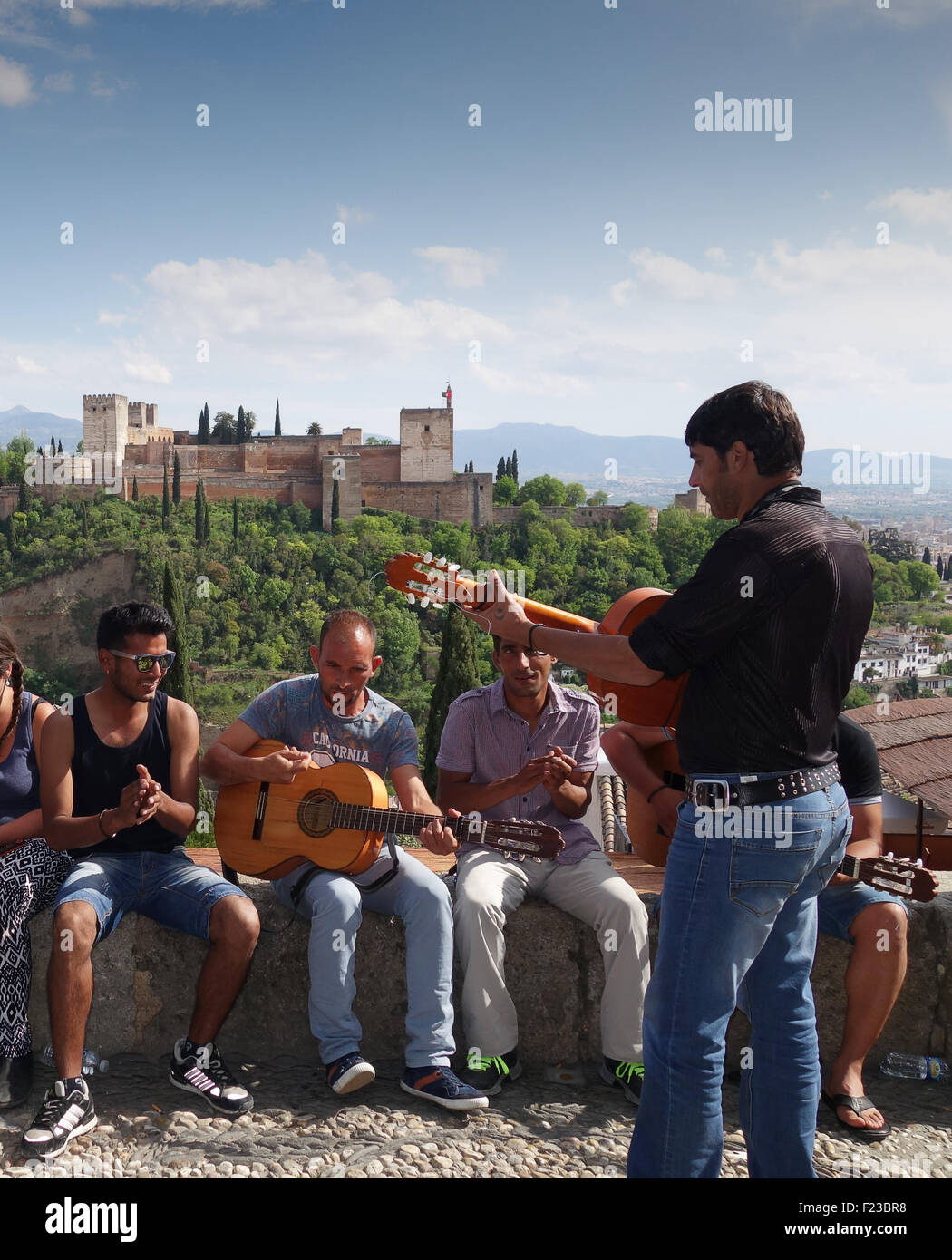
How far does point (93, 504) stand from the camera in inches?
2645

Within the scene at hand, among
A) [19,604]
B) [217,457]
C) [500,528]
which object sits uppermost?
[217,457]

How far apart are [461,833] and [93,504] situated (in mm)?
69263

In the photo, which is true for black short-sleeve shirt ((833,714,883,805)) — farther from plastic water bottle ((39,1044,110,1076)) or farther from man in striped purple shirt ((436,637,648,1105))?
plastic water bottle ((39,1044,110,1076))

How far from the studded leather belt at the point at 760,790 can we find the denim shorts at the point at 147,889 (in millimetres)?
1514

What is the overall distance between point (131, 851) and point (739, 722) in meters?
1.95

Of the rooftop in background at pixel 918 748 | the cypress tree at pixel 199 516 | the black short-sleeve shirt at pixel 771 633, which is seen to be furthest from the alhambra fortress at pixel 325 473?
the black short-sleeve shirt at pixel 771 633

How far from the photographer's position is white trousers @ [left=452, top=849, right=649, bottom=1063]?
291 centimetres

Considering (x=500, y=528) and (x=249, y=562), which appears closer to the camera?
(x=249, y=562)

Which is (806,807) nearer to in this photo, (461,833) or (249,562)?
(461,833)

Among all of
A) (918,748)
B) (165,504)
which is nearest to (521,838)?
(918,748)

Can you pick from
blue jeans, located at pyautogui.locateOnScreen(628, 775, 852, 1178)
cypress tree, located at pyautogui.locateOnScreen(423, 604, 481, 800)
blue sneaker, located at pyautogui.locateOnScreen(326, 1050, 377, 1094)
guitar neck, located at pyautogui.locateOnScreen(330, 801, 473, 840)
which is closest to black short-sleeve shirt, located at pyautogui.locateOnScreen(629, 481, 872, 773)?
blue jeans, located at pyautogui.locateOnScreen(628, 775, 852, 1178)

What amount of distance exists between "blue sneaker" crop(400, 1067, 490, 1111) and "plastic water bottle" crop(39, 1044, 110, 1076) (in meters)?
0.88
